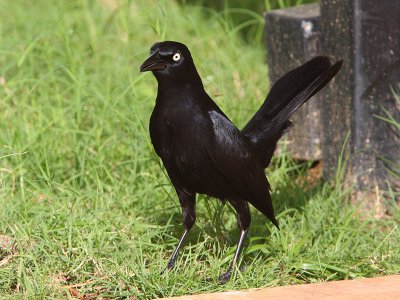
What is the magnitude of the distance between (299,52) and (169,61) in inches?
73.9

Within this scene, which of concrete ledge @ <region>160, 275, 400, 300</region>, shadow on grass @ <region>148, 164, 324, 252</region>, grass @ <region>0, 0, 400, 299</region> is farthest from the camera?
shadow on grass @ <region>148, 164, 324, 252</region>

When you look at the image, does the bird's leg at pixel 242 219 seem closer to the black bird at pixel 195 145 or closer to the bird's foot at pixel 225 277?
the black bird at pixel 195 145

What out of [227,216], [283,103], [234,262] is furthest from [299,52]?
[234,262]

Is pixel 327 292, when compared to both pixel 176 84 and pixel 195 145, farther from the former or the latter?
pixel 176 84

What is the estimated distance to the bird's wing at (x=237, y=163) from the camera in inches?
170

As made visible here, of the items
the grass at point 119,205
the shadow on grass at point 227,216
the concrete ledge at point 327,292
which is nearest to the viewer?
the concrete ledge at point 327,292

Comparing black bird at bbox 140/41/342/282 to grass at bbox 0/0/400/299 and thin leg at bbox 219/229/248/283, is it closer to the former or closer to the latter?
thin leg at bbox 219/229/248/283

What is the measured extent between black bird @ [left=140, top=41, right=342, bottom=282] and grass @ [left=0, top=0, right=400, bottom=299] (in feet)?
0.73

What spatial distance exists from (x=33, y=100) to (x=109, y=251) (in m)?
1.84

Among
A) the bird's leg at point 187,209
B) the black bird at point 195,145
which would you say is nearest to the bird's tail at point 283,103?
the black bird at point 195,145

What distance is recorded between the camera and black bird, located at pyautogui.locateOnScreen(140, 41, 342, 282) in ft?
13.8

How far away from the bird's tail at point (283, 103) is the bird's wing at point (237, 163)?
0.22m

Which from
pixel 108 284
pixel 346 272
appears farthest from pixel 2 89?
pixel 346 272

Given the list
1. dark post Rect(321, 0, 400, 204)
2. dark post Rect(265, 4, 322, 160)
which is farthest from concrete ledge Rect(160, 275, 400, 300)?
dark post Rect(265, 4, 322, 160)
